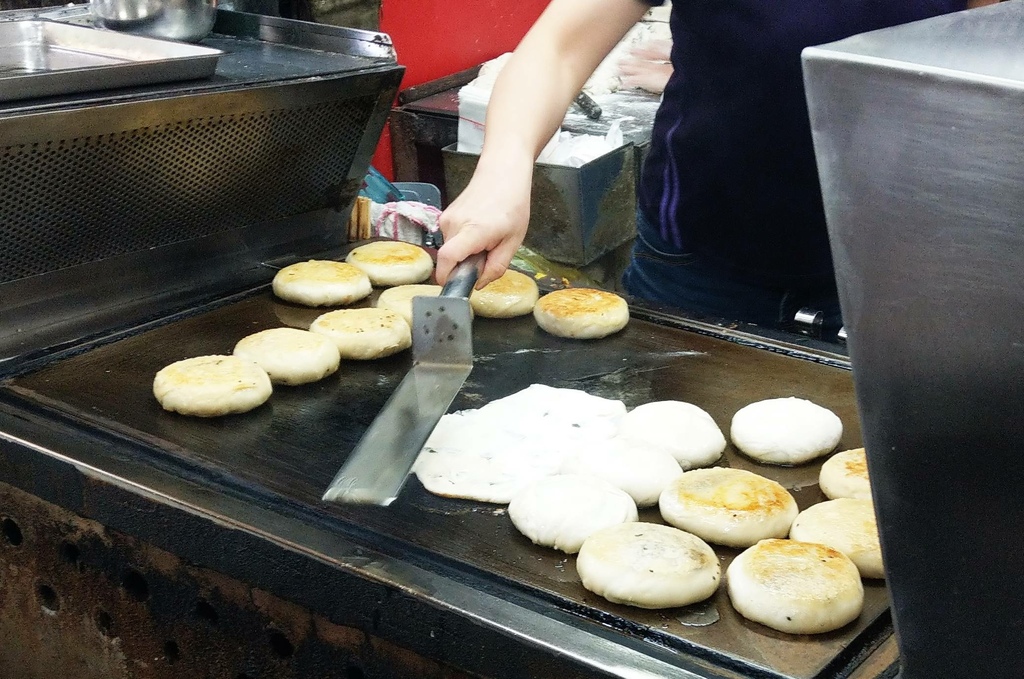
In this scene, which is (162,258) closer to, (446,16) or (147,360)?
(147,360)

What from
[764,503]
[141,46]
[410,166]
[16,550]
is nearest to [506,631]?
[764,503]

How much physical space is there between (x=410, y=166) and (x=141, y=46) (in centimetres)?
243

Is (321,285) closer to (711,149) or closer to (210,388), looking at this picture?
(210,388)

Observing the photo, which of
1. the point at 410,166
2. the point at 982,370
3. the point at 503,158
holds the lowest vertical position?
the point at 410,166

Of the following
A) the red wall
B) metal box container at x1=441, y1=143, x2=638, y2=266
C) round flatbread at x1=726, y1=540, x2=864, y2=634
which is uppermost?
the red wall

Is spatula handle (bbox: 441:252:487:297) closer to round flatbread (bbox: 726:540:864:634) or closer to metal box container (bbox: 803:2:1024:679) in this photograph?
round flatbread (bbox: 726:540:864:634)

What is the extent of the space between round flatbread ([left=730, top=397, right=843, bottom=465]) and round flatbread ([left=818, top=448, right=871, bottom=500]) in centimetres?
6

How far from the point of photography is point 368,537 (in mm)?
1642

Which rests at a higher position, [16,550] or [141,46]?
[141,46]

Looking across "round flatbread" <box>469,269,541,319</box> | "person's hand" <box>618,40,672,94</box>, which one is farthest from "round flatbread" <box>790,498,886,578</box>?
"person's hand" <box>618,40,672,94</box>

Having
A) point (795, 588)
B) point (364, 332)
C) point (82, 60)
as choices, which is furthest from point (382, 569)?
point (82, 60)

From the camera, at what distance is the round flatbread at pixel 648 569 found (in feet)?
4.93

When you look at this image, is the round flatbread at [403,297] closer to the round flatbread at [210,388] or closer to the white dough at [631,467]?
the round flatbread at [210,388]

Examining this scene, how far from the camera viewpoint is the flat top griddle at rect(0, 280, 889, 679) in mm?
1500
